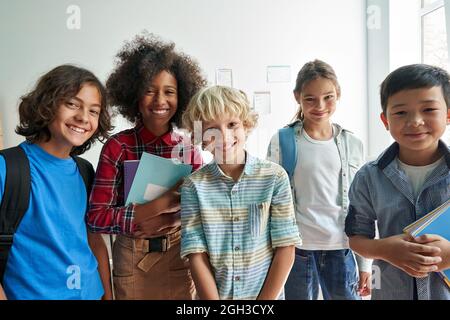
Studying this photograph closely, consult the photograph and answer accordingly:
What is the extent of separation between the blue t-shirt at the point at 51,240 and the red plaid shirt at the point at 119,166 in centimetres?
4

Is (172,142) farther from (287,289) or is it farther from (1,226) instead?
(287,289)

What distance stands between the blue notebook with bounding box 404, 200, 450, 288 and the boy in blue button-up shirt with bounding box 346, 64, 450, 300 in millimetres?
13

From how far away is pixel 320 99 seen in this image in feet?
3.14

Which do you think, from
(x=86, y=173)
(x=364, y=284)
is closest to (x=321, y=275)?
(x=364, y=284)

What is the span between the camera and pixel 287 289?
95cm

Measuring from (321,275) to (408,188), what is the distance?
414 millimetres

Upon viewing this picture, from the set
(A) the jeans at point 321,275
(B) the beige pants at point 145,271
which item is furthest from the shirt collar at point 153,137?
(A) the jeans at point 321,275

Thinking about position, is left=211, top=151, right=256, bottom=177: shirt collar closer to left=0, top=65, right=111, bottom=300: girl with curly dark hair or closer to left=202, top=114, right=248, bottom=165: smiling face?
left=202, top=114, right=248, bottom=165: smiling face

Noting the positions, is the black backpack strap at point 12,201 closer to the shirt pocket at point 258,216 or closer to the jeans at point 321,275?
the shirt pocket at point 258,216

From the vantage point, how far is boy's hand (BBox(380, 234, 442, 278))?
1.95 feet

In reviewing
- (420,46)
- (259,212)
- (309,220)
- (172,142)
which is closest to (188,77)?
(172,142)

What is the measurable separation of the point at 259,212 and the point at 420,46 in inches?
38.9

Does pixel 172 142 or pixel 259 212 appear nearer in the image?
pixel 259 212
